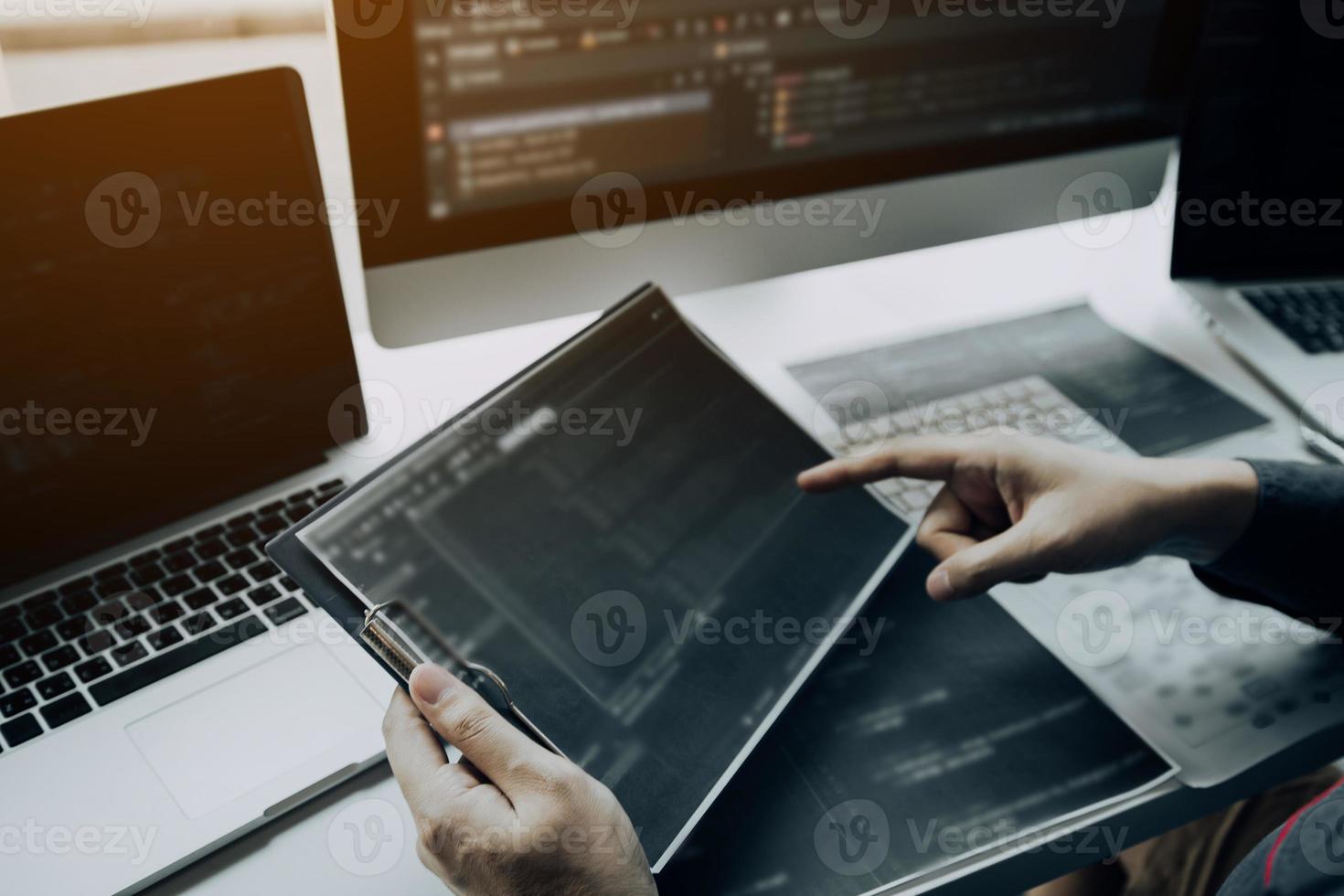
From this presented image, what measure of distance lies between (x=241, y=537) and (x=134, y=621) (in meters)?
0.08

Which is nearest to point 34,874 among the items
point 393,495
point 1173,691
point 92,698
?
point 92,698

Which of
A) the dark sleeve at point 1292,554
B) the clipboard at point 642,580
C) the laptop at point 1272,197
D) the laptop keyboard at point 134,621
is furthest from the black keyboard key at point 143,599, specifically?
the laptop at point 1272,197

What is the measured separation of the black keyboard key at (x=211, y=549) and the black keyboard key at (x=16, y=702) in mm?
119

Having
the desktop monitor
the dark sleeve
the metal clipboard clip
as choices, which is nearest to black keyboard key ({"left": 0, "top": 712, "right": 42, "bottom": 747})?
the metal clipboard clip

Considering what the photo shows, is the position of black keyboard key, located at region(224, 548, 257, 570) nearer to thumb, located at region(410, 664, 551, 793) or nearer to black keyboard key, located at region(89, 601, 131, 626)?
black keyboard key, located at region(89, 601, 131, 626)

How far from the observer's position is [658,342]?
0.65m

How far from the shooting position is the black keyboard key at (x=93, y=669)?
54 centimetres

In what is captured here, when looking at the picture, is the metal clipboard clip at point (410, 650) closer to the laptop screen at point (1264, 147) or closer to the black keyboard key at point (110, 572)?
the black keyboard key at point (110, 572)

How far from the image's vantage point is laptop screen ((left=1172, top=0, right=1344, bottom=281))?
834 millimetres

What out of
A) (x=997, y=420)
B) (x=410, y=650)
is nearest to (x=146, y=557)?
(x=410, y=650)

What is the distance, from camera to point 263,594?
588mm

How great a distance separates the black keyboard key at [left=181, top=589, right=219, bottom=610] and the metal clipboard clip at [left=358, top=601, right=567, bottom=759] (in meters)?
0.18

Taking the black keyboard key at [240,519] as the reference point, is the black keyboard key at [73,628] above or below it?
below

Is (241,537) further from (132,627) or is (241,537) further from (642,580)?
(642,580)
